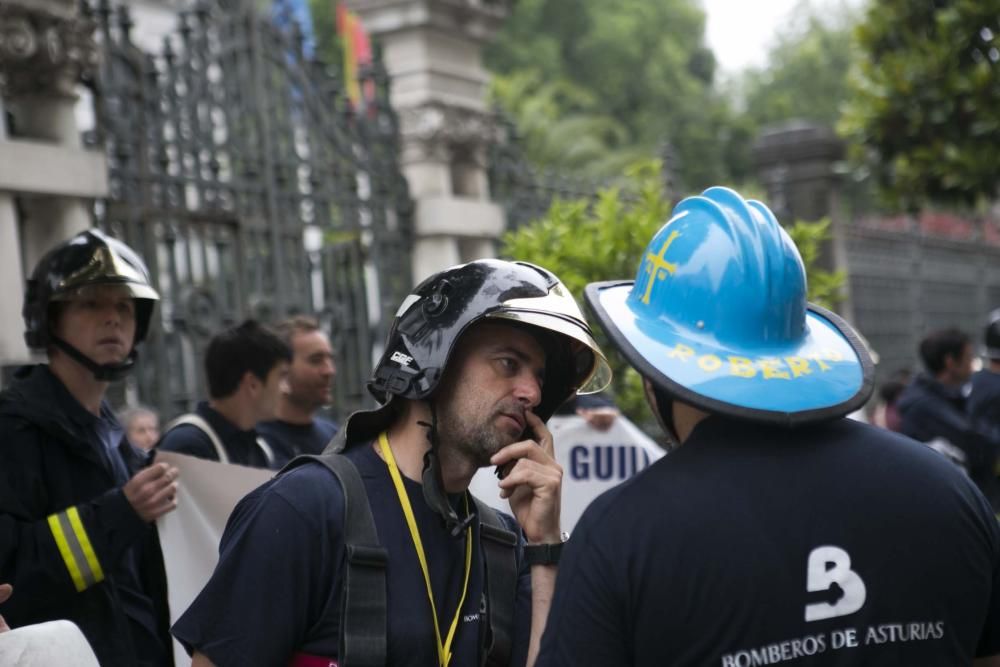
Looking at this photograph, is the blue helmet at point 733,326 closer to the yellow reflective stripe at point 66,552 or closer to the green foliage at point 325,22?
the yellow reflective stripe at point 66,552

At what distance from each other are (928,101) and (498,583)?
749 cm

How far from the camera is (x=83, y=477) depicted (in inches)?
150

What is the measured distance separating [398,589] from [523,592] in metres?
0.35

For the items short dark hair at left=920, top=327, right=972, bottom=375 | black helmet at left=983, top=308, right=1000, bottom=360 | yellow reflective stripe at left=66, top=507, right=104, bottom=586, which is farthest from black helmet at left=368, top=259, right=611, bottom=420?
short dark hair at left=920, top=327, right=972, bottom=375

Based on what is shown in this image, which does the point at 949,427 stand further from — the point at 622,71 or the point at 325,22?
the point at 622,71

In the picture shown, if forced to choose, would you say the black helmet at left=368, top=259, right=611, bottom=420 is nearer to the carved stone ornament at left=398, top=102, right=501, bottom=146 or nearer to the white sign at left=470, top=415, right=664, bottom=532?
the white sign at left=470, top=415, right=664, bottom=532

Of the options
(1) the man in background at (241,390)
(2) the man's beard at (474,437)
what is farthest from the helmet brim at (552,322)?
(1) the man in background at (241,390)

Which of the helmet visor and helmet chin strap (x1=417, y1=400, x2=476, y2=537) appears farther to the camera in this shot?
the helmet visor

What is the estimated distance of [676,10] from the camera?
1839 inches

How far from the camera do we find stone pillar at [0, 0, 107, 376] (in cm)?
611

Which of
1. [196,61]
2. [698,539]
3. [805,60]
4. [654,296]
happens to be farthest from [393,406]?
[805,60]

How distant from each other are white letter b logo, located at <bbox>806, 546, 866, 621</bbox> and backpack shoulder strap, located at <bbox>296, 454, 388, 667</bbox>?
2.72 ft

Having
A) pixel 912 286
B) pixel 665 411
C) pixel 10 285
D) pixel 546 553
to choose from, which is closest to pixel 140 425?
pixel 10 285

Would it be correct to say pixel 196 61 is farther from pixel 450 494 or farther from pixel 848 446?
pixel 848 446
